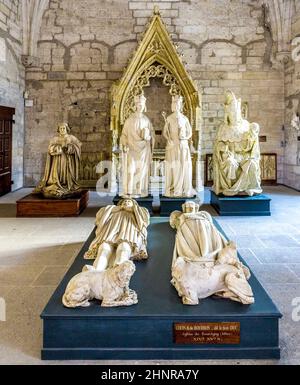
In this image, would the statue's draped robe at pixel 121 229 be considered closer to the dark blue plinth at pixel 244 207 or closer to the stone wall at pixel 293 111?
the dark blue plinth at pixel 244 207

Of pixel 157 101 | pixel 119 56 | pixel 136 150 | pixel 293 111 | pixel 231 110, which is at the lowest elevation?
pixel 136 150

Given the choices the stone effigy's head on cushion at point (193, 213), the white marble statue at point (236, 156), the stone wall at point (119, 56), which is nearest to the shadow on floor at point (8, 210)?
the stone wall at point (119, 56)

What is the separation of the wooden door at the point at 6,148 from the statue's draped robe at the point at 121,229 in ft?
19.2

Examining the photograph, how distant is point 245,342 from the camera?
6.99 ft

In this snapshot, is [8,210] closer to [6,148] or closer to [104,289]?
[6,148]

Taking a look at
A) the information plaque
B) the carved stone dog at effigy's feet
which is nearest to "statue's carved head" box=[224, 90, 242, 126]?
the carved stone dog at effigy's feet

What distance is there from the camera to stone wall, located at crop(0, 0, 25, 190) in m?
8.41

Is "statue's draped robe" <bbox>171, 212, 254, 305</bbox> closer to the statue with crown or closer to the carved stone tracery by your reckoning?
the statue with crown

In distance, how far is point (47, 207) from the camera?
6266 millimetres

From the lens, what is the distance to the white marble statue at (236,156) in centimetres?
650

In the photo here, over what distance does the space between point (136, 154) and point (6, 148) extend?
12.9ft

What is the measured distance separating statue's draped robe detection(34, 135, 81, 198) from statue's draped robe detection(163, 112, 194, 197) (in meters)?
1.67

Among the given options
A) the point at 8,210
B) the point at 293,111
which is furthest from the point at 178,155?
the point at 293,111
